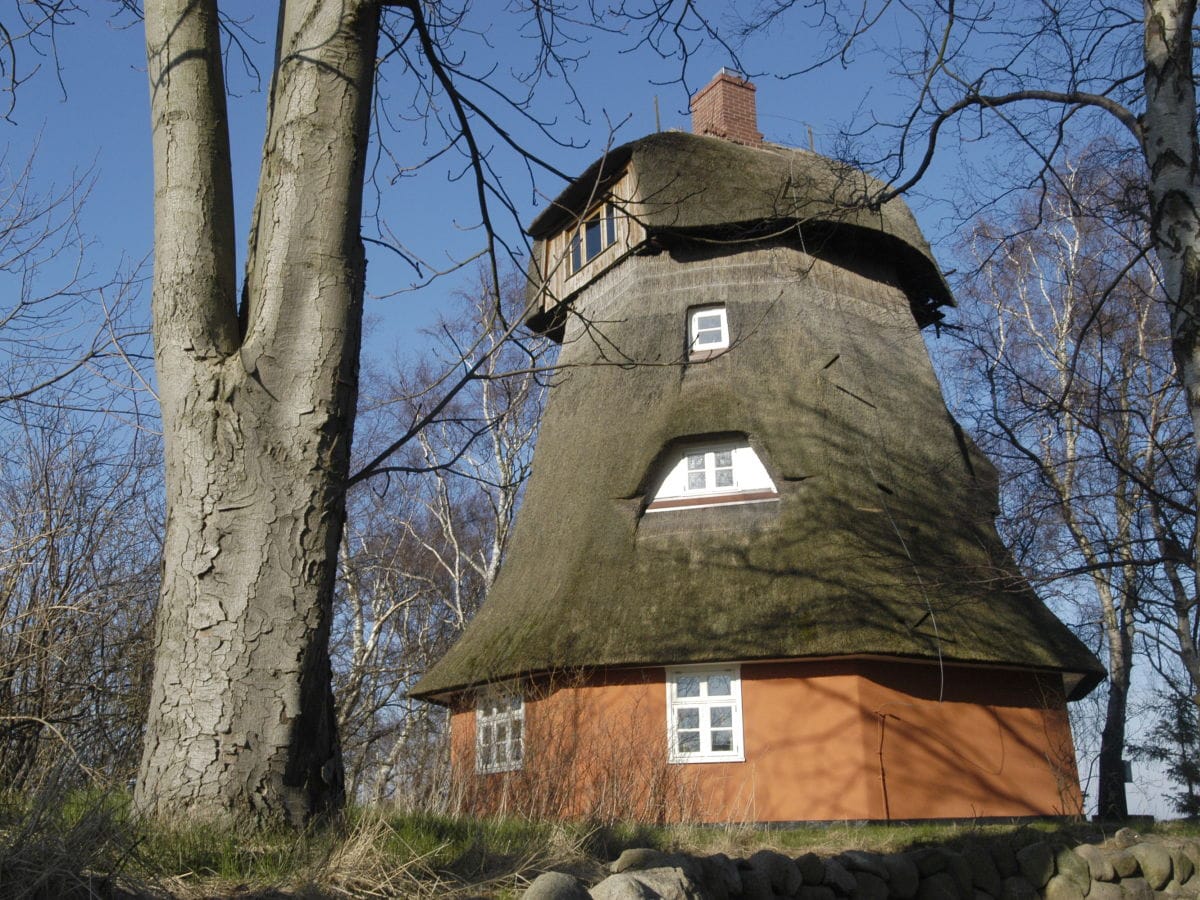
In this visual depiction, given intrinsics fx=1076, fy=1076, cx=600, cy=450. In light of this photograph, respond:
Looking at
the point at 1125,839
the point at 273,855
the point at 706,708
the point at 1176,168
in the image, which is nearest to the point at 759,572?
the point at 706,708

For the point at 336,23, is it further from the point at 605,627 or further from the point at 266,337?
the point at 605,627

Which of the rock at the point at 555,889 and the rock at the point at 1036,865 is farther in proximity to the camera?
the rock at the point at 1036,865

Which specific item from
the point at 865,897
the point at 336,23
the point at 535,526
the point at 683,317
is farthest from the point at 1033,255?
the point at 336,23

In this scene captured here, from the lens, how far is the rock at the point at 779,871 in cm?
526

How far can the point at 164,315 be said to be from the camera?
4.06m

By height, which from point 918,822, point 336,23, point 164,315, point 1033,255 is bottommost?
point 918,822

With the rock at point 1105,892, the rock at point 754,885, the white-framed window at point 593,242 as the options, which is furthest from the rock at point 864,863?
the white-framed window at point 593,242

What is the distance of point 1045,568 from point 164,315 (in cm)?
719

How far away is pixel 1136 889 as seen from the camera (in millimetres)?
7113

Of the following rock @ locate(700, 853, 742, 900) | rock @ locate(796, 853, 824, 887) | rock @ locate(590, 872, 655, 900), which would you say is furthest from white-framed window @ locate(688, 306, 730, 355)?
rock @ locate(590, 872, 655, 900)

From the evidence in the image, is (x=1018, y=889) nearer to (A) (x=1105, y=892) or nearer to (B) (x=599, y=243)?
(A) (x=1105, y=892)

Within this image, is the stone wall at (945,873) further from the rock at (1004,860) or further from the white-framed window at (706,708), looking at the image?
the white-framed window at (706,708)

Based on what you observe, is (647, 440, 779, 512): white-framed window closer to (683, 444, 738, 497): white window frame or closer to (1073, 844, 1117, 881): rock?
(683, 444, 738, 497): white window frame

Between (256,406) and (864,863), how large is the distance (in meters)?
4.27
